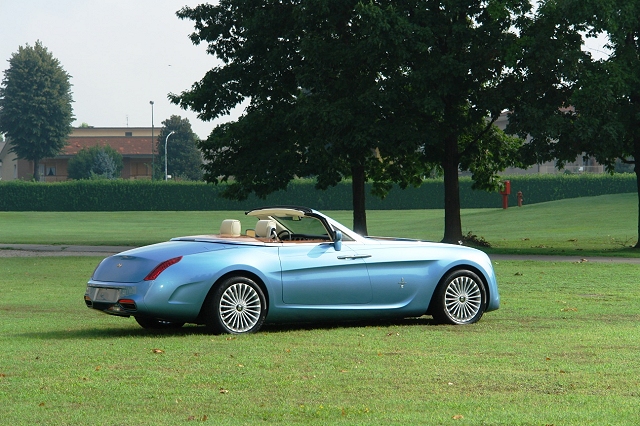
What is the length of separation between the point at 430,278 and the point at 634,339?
2.45 meters

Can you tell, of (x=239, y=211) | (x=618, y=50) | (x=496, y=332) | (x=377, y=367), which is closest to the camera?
(x=377, y=367)

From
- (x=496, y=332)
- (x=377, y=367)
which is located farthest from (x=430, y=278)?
(x=377, y=367)

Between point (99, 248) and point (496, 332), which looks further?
point (99, 248)

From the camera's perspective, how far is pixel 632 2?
30547mm

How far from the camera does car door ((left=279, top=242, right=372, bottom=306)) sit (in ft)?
37.4

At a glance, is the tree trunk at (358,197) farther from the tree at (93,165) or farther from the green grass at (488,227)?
the tree at (93,165)

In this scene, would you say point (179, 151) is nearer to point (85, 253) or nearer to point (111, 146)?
point (111, 146)

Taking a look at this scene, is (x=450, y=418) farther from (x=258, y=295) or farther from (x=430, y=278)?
(x=430, y=278)

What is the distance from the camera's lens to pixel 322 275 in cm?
1156

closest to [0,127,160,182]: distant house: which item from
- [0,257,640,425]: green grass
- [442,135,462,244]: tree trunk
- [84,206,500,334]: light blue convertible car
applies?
[442,135,462,244]: tree trunk

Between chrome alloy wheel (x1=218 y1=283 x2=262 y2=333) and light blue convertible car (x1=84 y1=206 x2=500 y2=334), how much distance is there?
0.4 inches

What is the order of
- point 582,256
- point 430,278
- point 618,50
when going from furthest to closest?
point 618,50, point 582,256, point 430,278

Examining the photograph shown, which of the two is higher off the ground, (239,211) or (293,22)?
(293,22)

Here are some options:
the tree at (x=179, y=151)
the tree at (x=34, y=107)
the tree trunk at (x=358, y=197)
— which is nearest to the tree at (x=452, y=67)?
the tree trunk at (x=358, y=197)
